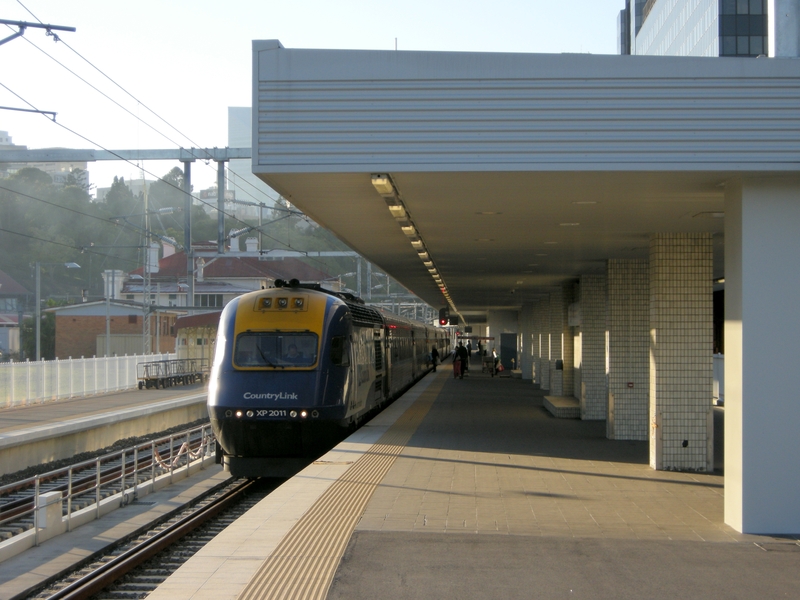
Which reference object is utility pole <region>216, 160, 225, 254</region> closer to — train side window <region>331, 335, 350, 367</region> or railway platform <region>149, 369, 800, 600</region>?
train side window <region>331, 335, 350, 367</region>

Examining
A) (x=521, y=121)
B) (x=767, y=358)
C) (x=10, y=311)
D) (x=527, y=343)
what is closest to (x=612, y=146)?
(x=521, y=121)

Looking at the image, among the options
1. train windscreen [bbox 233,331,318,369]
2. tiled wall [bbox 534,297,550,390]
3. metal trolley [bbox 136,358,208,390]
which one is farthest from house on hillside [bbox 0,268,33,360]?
train windscreen [bbox 233,331,318,369]

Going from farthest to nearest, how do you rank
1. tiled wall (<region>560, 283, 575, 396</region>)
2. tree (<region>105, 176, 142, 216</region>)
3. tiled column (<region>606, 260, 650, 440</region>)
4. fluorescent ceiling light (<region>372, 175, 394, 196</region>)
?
tree (<region>105, 176, 142, 216</region>)
tiled wall (<region>560, 283, 575, 396</region>)
tiled column (<region>606, 260, 650, 440</region>)
fluorescent ceiling light (<region>372, 175, 394, 196</region>)

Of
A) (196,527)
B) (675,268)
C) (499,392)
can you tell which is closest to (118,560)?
(196,527)

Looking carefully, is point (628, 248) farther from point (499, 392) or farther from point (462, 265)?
point (499, 392)

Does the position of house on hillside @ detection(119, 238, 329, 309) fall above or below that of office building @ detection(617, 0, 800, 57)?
below

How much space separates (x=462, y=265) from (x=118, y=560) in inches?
438

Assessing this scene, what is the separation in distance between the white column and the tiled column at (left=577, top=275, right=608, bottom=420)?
1006 centimetres

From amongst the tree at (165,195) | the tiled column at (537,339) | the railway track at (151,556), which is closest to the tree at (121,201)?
the tree at (165,195)

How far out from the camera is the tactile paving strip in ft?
19.2

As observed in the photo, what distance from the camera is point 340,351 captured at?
1348cm

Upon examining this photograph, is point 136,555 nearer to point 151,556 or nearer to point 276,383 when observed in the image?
point 151,556

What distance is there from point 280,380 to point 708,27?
164 feet

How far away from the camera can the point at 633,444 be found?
1399 cm
